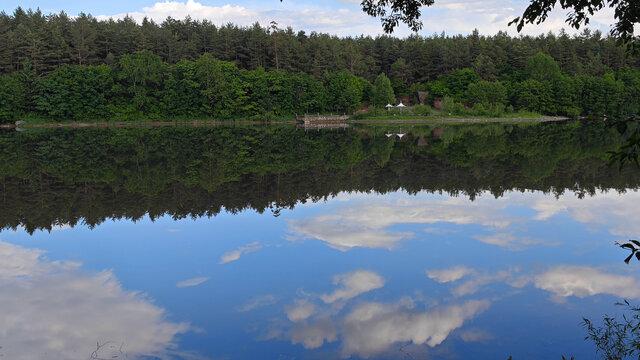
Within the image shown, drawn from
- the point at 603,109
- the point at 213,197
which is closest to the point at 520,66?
the point at 603,109

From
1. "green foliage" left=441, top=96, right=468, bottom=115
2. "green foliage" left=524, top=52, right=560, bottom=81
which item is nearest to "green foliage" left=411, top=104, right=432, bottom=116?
"green foliage" left=441, top=96, right=468, bottom=115

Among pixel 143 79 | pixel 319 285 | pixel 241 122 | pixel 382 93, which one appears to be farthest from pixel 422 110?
pixel 319 285

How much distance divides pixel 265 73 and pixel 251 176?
63.9 meters

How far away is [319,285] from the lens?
29.6ft

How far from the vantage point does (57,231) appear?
13.2 m

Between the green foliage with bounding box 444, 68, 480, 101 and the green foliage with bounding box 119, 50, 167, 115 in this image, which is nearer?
the green foliage with bounding box 119, 50, 167, 115

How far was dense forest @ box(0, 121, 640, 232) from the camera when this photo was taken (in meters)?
16.3

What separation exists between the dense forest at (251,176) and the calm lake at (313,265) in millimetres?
159

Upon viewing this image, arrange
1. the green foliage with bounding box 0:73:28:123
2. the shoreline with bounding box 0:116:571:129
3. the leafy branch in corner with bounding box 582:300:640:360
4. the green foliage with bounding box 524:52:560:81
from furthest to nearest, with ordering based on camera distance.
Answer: the green foliage with bounding box 524:52:560:81, the shoreline with bounding box 0:116:571:129, the green foliage with bounding box 0:73:28:123, the leafy branch in corner with bounding box 582:300:640:360

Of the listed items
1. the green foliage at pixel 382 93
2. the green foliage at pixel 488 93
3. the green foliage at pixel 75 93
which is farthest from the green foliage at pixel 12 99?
the green foliage at pixel 488 93

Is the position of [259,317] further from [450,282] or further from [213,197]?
[213,197]

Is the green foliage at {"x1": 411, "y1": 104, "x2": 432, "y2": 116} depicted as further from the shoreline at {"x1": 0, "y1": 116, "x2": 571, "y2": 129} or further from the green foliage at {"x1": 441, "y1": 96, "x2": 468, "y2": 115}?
the shoreline at {"x1": 0, "y1": 116, "x2": 571, "y2": 129}

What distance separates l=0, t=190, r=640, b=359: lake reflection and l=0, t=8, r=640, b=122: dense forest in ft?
219

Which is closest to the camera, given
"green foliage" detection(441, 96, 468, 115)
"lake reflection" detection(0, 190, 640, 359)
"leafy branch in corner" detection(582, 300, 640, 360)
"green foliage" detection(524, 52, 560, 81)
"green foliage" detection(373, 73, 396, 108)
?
"leafy branch in corner" detection(582, 300, 640, 360)
